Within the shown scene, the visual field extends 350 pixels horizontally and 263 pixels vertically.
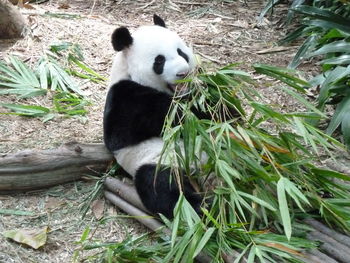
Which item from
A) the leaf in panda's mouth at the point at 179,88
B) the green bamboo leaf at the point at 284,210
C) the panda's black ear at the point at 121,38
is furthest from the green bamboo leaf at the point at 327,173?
the panda's black ear at the point at 121,38

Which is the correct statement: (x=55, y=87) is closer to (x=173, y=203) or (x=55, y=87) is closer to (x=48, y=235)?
(x=48, y=235)

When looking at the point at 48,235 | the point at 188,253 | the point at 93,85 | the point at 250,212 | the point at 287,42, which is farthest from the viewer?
the point at 287,42

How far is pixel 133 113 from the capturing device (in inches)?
155

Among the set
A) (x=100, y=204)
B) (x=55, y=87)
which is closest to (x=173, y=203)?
(x=100, y=204)

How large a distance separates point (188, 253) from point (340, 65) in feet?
7.98

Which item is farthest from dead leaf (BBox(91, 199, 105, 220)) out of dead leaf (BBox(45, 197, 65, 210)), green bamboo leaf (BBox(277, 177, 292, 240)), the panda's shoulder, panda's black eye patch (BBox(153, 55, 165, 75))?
green bamboo leaf (BBox(277, 177, 292, 240))

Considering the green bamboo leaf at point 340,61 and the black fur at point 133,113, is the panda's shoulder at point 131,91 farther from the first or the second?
the green bamboo leaf at point 340,61

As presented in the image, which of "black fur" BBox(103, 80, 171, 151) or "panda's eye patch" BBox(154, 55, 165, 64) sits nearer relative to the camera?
"black fur" BBox(103, 80, 171, 151)

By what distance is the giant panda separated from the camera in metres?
3.91

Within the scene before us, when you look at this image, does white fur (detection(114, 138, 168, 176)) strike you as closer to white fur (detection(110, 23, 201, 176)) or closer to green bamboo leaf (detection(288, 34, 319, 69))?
white fur (detection(110, 23, 201, 176))

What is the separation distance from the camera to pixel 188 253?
305 cm

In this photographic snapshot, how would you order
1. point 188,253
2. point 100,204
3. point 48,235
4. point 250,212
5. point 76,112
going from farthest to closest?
point 76,112 < point 100,204 < point 48,235 < point 250,212 < point 188,253

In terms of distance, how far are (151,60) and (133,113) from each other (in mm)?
379

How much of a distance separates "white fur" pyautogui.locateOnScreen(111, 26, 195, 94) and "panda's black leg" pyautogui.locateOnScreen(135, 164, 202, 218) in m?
0.62
